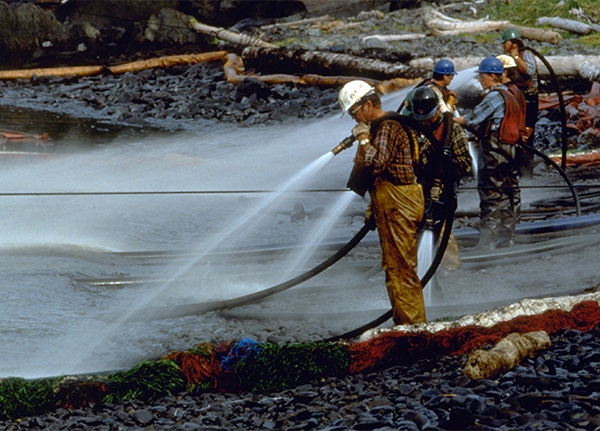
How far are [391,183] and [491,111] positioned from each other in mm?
2636

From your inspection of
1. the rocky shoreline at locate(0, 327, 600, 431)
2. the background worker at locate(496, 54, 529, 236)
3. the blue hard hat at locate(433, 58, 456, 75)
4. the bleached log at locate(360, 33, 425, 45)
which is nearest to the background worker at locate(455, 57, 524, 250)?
the background worker at locate(496, 54, 529, 236)

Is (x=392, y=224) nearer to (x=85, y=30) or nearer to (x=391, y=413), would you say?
(x=391, y=413)

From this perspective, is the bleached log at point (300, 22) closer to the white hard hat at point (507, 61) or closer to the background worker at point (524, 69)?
the background worker at point (524, 69)

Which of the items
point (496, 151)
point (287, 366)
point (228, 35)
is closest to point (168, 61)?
point (228, 35)

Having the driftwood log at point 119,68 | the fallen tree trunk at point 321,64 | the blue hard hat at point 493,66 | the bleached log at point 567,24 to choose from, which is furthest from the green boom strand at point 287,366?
the driftwood log at point 119,68

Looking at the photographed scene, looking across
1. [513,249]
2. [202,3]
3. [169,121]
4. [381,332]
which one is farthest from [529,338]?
[202,3]

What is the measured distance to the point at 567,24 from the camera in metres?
17.8

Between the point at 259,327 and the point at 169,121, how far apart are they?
39.3ft

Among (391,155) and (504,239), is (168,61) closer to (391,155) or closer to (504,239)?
(504,239)

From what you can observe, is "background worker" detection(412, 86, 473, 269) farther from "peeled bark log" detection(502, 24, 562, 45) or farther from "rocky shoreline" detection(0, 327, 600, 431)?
"peeled bark log" detection(502, 24, 562, 45)

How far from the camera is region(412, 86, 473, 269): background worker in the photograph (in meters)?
4.99

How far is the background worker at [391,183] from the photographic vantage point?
4438mm

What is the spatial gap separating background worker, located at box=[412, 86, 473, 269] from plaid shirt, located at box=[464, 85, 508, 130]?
119cm

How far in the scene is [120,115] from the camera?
17438 mm
